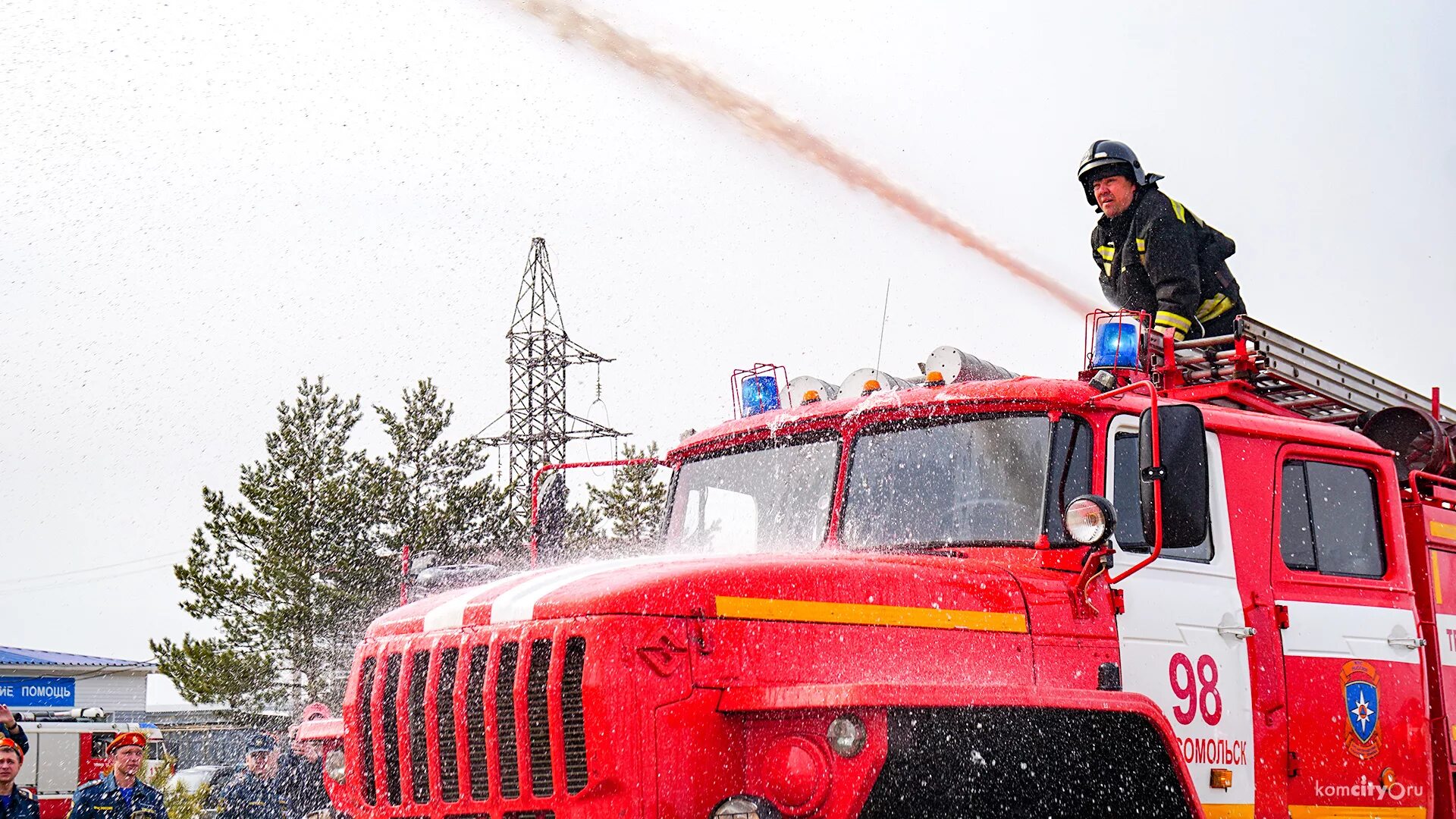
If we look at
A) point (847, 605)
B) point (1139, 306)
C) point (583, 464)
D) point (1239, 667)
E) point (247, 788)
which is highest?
point (1139, 306)

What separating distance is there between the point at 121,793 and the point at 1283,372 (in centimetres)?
706

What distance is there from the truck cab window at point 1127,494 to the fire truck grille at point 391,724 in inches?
107

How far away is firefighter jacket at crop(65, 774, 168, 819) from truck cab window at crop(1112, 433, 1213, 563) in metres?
6.28

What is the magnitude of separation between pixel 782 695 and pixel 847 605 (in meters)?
0.57

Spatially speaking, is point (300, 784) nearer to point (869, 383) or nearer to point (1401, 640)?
point (869, 383)

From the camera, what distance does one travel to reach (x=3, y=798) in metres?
7.33

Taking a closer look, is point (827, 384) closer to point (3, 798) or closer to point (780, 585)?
point (780, 585)

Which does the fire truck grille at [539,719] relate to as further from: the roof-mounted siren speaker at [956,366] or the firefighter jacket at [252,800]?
the firefighter jacket at [252,800]

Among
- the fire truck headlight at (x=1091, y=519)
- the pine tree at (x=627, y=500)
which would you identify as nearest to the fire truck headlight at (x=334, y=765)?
the fire truck headlight at (x=1091, y=519)

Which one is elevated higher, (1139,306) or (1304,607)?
(1139,306)

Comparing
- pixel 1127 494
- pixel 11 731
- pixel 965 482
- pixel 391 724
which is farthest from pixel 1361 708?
pixel 11 731

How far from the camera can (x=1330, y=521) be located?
20.0 ft

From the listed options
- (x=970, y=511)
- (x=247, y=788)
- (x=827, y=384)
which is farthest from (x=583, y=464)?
(x=247, y=788)

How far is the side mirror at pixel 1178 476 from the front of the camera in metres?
4.86
